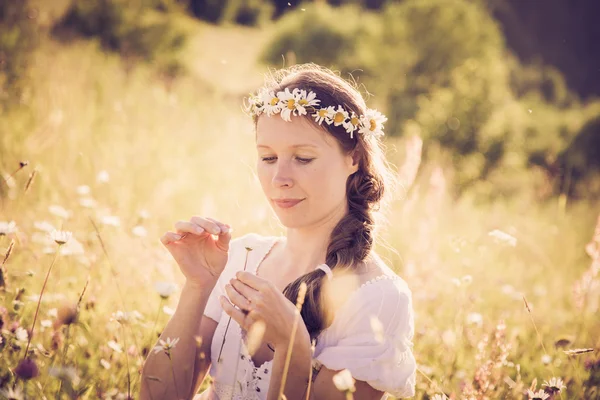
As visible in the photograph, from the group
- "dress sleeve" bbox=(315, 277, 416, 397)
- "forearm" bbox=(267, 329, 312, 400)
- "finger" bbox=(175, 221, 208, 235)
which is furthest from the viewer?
"finger" bbox=(175, 221, 208, 235)

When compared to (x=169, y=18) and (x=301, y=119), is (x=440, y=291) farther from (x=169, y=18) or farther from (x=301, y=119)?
(x=169, y=18)

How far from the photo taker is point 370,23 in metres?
22.7

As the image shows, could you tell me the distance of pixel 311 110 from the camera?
2.17m

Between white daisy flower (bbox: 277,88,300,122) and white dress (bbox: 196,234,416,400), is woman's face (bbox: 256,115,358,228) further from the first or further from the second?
white dress (bbox: 196,234,416,400)

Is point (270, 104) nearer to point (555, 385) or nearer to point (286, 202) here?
point (286, 202)

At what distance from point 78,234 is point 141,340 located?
1.11 meters

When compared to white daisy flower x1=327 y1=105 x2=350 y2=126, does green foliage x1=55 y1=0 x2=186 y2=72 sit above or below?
below

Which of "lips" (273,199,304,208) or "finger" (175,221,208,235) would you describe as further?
"lips" (273,199,304,208)

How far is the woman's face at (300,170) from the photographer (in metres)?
2.06

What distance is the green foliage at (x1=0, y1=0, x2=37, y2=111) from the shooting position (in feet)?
20.7

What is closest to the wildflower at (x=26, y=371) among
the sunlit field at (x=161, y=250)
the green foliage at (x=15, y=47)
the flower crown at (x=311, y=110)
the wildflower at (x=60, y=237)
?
A: the sunlit field at (x=161, y=250)

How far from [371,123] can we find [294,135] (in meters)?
0.41

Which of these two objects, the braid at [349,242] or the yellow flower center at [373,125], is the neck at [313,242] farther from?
A: the yellow flower center at [373,125]

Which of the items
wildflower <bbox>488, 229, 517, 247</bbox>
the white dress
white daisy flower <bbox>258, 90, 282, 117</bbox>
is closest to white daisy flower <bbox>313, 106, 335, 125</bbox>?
white daisy flower <bbox>258, 90, 282, 117</bbox>
